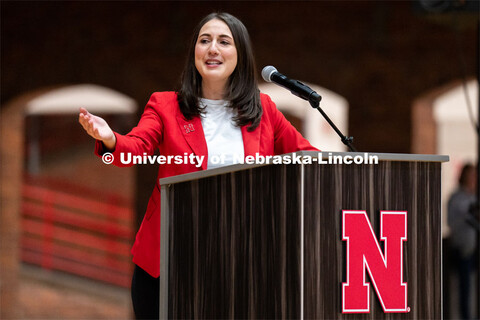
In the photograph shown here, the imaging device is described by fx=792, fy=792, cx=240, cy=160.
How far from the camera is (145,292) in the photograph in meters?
2.07

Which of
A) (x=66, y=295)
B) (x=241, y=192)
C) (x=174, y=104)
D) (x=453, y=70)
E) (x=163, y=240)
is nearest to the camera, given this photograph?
(x=241, y=192)

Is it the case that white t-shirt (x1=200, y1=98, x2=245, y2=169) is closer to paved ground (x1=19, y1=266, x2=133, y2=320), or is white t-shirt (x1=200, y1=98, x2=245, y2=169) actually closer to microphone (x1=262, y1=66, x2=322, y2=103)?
microphone (x1=262, y1=66, x2=322, y2=103)

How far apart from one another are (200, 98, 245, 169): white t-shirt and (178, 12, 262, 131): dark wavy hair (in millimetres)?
22

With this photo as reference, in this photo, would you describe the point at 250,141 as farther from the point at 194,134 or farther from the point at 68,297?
the point at 68,297

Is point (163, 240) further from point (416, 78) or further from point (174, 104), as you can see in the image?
point (416, 78)

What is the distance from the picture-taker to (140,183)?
21.6 ft

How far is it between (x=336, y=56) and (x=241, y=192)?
4923 millimetres

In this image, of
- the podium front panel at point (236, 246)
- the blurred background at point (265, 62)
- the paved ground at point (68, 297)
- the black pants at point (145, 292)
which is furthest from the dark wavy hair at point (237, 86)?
the paved ground at point (68, 297)

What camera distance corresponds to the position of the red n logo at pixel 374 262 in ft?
5.35

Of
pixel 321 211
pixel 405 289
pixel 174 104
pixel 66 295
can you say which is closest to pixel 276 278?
pixel 321 211

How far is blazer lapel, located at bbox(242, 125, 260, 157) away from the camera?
6.61ft

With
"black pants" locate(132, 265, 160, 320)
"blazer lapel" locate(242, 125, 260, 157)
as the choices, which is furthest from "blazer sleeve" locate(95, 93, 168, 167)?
"black pants" locate(132, 265, 160, 320)

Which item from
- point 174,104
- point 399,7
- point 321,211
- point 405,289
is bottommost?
A: point 405,289

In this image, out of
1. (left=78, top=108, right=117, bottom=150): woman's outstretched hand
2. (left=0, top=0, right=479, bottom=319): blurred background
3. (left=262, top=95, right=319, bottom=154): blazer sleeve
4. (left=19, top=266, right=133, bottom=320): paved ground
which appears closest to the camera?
(left=78, top=108, right=117, bottom=150): woman's outstretched hand
